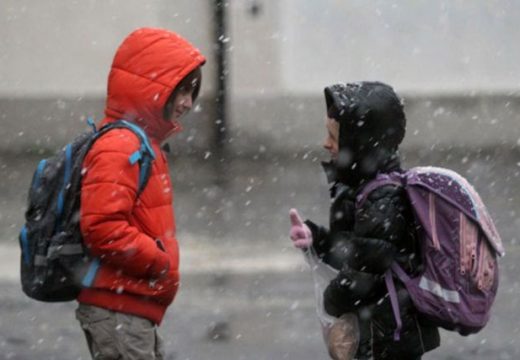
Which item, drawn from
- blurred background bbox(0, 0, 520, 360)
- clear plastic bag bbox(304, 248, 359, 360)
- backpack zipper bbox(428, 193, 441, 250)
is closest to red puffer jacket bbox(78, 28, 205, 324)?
clear plastic bag bbox(304, 248, 359, 360)

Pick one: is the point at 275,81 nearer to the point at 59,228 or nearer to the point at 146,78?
the point at 146,78

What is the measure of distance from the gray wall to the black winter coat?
27.6 feet

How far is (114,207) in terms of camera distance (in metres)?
4.03

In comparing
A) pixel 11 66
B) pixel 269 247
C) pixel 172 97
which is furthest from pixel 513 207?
pixel 172 97

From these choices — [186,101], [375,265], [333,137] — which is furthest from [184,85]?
[375,265]

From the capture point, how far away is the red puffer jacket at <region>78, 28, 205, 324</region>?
13.3ft

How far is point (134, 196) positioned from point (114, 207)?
0.09 meters

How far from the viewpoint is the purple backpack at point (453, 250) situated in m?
3.80

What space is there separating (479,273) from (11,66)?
31.1ft

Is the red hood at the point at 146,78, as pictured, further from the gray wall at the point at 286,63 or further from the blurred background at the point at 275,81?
the gray wall at the point at 286,63

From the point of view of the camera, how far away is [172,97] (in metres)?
4.31

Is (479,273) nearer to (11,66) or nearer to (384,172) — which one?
(384,172)

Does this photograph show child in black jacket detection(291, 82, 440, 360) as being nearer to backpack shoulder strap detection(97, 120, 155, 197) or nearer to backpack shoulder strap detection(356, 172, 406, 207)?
backpack shoulder strap detection(356, 172, 406, 207)

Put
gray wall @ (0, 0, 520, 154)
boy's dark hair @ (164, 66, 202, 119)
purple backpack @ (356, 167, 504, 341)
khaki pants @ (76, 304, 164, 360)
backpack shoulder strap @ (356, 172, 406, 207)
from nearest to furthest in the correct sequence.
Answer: purple backpack @ (356, 167, 504, 341), backpack shoulder strap @ (356, 172, 406, 207), khaki pants @ (76, 304, 164, 360), boy's dark hair @ (164, 66, 202, 119), gray wall @ (0, 0, 520, 154)
